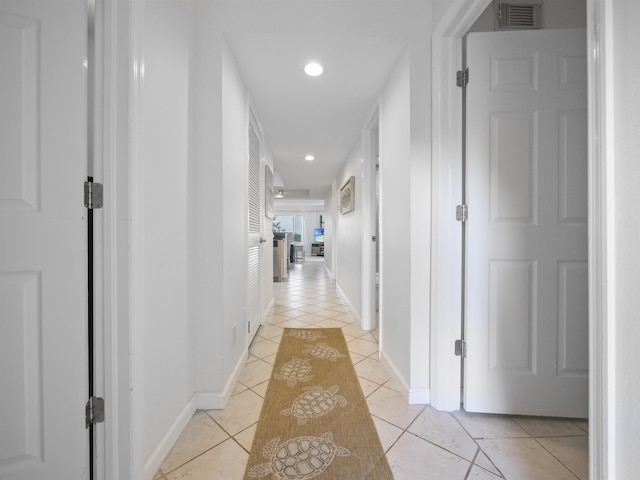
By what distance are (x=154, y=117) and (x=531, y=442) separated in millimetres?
2148

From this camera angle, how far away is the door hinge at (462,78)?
139 cm

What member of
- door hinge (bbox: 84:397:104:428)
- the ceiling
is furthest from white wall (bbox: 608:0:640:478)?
door hinge (bbox: 84:397:104:428)

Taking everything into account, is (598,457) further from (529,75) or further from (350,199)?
(350,199)

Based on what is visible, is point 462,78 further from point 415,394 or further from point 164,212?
point 415,394

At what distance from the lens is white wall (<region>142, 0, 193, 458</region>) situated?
1.03m

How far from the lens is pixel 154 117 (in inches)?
42.4

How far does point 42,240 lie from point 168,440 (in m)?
0.93

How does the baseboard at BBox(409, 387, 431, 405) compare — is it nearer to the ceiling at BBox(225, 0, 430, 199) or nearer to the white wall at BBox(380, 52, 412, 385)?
the white wall at BBox(380, 52, 412, 385)

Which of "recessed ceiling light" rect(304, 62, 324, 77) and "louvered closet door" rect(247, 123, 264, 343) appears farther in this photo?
"louvered closet door" rect(247, 123, 264, 343)

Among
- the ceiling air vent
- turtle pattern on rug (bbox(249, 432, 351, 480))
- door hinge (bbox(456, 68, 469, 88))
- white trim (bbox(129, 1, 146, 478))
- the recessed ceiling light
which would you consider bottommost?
turtle pattern on rug (bbox(249, 432, 351, 480))

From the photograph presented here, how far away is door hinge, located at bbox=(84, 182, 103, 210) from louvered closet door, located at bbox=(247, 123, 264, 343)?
51.1 inches

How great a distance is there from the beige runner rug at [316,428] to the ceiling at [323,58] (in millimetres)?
2055

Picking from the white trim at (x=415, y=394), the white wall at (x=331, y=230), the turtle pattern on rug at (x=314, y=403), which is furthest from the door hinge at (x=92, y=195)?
the white wall at (x=331, y=230)

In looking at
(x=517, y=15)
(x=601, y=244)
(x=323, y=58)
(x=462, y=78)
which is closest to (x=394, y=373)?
(x=601, y=244)
